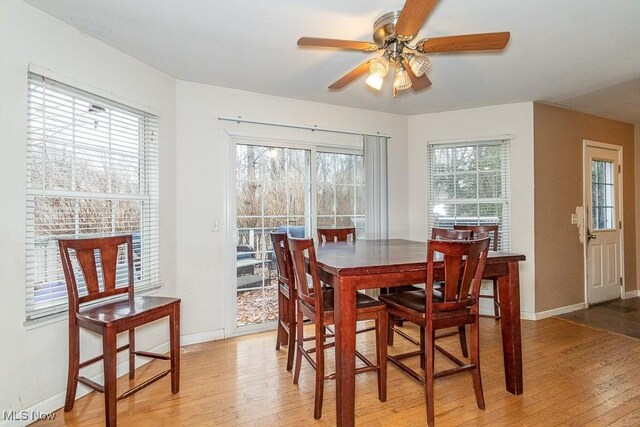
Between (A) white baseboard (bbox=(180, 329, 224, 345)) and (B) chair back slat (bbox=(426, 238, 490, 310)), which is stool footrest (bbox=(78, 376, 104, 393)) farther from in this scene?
(B) chair back slat (bbox=(426, 238, 490, 310))

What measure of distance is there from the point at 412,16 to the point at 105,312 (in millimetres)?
2343

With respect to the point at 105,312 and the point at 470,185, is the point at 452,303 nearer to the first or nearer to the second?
the point at 105,312

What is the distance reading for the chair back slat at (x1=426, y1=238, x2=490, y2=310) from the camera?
66.5 inches

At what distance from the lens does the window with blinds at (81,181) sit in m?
1.95

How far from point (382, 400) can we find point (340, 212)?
2.13 meters

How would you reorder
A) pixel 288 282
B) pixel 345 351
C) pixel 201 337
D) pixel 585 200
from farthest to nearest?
pixel 585 200 < pixel 201 337 < pixel 288 282 < pixel 345 351

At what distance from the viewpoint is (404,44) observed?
1857mm

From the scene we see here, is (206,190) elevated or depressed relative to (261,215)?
elevated

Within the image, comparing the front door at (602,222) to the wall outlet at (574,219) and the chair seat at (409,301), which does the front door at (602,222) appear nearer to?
the wall outlet at (574,219)

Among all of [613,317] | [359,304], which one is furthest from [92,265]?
[613,317]

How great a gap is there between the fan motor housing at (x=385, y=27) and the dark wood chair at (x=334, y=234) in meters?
1.83

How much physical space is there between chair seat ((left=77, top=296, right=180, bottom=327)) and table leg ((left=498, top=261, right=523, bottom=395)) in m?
2.18

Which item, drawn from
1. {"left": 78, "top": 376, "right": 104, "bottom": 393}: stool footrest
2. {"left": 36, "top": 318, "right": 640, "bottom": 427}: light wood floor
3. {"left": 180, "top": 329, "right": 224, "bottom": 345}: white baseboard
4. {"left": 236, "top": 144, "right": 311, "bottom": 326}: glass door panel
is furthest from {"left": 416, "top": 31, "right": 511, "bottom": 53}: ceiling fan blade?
{"left": 180, "top": 329, "right": 224, "bottom": 345}: white baseboard

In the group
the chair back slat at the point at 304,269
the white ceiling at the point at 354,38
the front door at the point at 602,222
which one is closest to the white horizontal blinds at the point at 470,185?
the white ceiling at the point at 354,38
